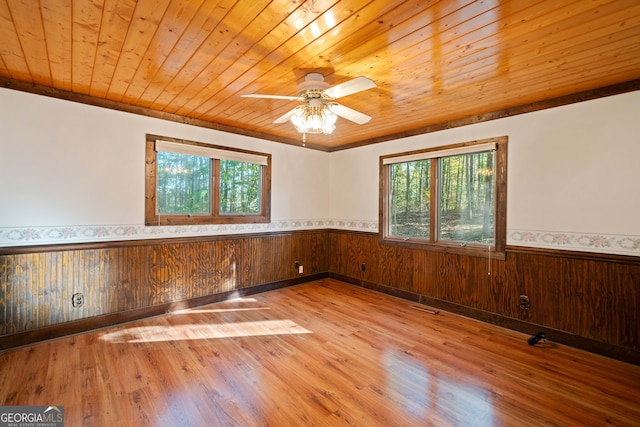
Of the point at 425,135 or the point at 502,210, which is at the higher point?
the point at 425,135

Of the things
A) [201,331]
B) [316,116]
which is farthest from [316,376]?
[316,116]

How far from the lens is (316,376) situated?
230 centimetres

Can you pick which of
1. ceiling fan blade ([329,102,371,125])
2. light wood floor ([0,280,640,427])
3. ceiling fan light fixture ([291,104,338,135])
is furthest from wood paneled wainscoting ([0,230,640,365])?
ceiling fan light fixture ([291,104,338,135])

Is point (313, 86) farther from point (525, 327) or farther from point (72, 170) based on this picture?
point (525, 327)

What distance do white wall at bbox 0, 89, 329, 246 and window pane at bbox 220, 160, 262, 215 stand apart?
19.3 inches

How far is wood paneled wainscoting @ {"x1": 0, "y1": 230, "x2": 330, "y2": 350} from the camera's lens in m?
2.66

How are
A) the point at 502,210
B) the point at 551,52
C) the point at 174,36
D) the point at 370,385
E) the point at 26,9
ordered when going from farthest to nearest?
the point at 502,210, the point at 370,385, the point at 551,52, the point at 174,36, the point at 26,9

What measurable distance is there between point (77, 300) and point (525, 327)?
4.72 metres

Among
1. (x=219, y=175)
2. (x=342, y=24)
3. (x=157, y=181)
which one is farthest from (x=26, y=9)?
(x=219, y=175)

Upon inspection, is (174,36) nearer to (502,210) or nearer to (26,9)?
(26,9)

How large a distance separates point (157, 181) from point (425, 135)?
3.57 meters

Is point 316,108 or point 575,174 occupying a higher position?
point 316,108

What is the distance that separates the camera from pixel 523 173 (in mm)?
3117

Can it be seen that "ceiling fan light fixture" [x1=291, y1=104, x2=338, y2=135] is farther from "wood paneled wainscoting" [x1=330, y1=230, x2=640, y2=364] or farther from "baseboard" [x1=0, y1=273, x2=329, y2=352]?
"baseboard" [x1=0, y1=273, x2=329, y2=352]
